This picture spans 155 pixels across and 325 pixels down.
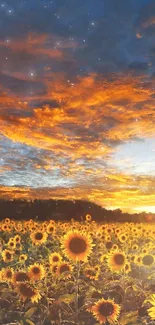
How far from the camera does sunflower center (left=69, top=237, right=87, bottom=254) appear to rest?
7410 mm

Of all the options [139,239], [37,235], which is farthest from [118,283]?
[139,239]

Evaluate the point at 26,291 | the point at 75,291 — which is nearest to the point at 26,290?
the point at 26,291

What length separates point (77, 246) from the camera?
7.42 metres

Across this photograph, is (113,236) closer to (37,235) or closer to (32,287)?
(37,235)

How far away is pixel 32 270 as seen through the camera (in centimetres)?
827

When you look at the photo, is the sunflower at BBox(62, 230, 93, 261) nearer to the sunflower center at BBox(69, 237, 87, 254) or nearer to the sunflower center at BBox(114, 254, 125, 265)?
the sunflower center at BBox(69, 237, 87, 254)

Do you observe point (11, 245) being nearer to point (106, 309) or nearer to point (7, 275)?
point (7, 275)

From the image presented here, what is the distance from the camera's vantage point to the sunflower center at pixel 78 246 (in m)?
7.41

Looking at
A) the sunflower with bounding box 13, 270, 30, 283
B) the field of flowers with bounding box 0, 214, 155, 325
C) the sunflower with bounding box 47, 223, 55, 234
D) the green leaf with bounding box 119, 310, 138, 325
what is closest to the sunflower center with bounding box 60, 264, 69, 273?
the field of flowers with bounding box 0, 214, 155, 325

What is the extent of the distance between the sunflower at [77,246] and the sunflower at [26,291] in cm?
81

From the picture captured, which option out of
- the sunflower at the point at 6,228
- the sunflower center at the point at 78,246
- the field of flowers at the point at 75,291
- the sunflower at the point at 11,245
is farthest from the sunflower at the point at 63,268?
the sunflower at the point at 6,228

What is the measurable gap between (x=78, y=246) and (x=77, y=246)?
0.7 inches

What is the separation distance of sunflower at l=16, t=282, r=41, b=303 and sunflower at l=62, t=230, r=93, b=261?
0.81 m

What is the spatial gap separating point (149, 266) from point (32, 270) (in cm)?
324
